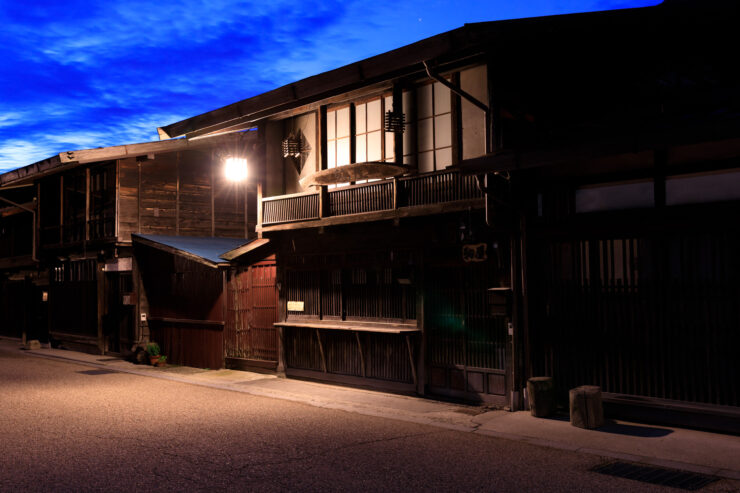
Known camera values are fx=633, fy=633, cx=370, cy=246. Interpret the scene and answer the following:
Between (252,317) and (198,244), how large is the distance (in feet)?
16.3

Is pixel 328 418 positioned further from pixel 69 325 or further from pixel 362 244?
pixel 69 325

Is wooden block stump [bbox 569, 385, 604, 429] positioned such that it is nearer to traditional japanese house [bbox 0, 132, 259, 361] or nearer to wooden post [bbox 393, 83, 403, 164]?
wooden post [bbox 393, 83, 403, 164]

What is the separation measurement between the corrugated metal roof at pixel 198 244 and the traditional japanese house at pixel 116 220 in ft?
0.79

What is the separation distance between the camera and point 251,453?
847cm

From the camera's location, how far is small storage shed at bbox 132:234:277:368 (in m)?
18.4

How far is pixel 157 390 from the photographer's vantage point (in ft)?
47.3

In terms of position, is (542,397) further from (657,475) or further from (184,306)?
(184,306)

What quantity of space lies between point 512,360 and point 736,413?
3694 millimetres

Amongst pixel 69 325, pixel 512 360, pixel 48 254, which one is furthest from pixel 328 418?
pixel 48 254

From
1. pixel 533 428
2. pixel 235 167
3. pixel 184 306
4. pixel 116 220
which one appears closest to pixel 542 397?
pixel 533 428

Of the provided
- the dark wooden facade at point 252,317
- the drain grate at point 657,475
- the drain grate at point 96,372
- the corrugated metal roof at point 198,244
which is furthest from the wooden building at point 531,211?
the drain grate at point 96,372

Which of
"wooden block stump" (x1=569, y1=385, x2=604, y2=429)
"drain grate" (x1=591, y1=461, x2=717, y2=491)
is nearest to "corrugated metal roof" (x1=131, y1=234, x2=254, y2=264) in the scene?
"wooden block stump" (x1=569, y1=385, x2=604, y2=429)

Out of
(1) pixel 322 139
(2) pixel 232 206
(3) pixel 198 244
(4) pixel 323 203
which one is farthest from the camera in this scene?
(2) pixel 232 206

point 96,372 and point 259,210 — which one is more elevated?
point 259,210
